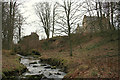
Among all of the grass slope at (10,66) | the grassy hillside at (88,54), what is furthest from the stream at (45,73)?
the grassy hillside at (88,54)

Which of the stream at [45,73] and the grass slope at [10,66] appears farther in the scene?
the stream at [45,73]

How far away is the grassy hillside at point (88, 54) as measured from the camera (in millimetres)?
7412

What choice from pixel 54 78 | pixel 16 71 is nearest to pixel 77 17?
pixel 54 78

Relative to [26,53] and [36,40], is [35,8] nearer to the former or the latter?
[36,40]

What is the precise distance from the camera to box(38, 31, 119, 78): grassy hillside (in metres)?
7.41

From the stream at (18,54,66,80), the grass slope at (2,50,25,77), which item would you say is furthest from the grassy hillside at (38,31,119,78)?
the grass slope at (2,50,25,77)

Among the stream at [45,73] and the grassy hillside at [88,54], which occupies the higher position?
the grassy hillside at [88,54]

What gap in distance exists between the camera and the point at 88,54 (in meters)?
14.3

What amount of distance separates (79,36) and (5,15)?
18.2 metres

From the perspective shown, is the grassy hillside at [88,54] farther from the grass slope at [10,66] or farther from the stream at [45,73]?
the grass slope at [10,66]

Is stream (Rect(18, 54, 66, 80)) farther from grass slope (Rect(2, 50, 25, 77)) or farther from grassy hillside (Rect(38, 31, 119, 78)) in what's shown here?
grassy hillside (Rect(38, 31, 119, 78))

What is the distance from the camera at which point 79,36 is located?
2867cm

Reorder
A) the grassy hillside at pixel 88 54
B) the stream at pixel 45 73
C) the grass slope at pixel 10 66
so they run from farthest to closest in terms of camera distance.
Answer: the stream at pixel 45 73 < the grass slope at pixel 10 66 < the grassy hillside at pixel 88 54

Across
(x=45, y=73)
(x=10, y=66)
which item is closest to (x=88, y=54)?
(x=45, y=73)
